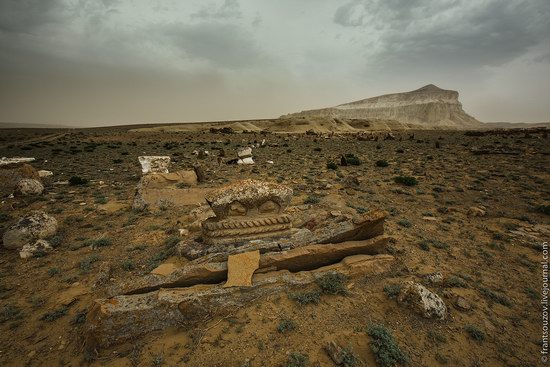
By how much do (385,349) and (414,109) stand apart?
140900mm

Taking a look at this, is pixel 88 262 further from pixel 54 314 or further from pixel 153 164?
pixel 153 164

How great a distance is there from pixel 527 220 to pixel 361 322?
7247 millimetres

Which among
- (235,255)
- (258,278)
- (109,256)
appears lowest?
(109,256)

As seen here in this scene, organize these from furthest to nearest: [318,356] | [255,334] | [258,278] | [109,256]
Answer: [109,256] < [258,278] < [255,334] < [318,356]

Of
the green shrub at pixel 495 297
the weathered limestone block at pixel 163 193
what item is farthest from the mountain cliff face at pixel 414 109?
the green shrub at pixel 495 297

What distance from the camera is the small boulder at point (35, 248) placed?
631 cm

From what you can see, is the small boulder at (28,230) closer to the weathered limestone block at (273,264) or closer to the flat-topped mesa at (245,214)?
the weathered limestone block at (273,264)

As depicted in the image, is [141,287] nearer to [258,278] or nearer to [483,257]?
[258,278]

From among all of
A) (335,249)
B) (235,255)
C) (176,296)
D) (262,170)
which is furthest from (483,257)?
(262,170)

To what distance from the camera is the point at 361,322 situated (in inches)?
162

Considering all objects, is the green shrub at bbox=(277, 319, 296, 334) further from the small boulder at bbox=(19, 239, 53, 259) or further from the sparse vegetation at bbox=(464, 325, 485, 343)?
the small boulder at bbox=(19, 239, 53, 259)

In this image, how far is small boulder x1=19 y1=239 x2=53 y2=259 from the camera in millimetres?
6309

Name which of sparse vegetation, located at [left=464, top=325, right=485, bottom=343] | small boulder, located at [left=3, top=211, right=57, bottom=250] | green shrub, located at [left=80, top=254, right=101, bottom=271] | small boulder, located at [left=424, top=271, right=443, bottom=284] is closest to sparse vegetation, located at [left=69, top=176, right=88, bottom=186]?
small boulder, located at [left=3, top=211, right=57, bottom=250]

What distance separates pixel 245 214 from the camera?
5707 mm
